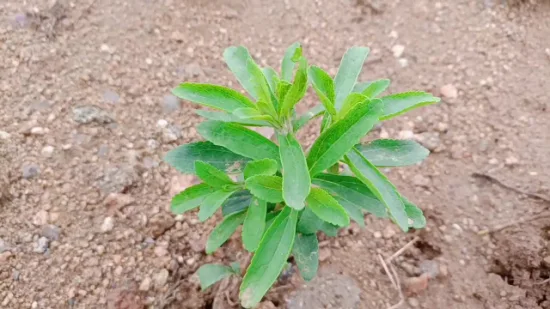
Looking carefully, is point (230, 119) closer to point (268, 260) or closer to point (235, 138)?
point (235, 138)

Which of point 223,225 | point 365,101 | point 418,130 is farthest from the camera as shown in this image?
point 418,130

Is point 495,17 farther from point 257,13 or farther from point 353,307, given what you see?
point 353,307

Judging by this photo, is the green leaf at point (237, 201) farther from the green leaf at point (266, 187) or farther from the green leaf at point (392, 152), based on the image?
the green leaf at point (392, 152)

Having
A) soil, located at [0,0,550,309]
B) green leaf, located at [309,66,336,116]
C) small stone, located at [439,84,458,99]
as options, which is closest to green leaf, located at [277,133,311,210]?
green leaf, located at [309,66,336,116]

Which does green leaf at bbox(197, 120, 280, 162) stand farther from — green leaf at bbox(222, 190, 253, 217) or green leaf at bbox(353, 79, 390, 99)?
green leaf at bbox(353, 79, 390, 99)

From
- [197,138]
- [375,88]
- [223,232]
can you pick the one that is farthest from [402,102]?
[197,138]

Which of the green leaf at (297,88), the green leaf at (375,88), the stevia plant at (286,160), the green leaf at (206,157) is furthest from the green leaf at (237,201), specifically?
the green leaf at (375,88)

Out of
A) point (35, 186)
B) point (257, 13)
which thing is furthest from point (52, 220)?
point (257, 13)
